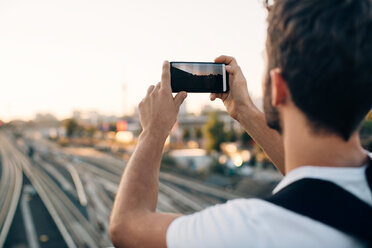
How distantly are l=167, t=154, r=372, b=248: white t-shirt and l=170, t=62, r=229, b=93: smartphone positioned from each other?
856 mm

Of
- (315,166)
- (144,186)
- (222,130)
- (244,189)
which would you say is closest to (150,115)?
(144,186)

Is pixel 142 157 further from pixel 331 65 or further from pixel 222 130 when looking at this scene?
pixel 222 130

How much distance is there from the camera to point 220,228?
2.68 ft

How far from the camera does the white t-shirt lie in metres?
0.78

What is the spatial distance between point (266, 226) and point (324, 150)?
12.8 inches

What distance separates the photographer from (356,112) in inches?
34.8

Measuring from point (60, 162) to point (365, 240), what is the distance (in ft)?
171

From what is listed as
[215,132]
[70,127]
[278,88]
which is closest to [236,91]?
[278,88]

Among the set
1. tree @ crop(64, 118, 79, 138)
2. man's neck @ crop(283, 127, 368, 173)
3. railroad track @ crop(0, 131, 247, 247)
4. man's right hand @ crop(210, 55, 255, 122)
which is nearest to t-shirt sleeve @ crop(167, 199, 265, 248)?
man's neck @ crop(283, 127, 368, 173)

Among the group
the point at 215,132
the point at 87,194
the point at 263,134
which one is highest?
the point at 263,134

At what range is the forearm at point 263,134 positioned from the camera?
1.53 metres

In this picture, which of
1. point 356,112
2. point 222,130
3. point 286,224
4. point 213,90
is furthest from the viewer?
point 222,130

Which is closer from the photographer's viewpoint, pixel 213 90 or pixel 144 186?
pixel 144 186

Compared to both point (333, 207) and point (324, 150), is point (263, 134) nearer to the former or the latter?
point (324, 150)
